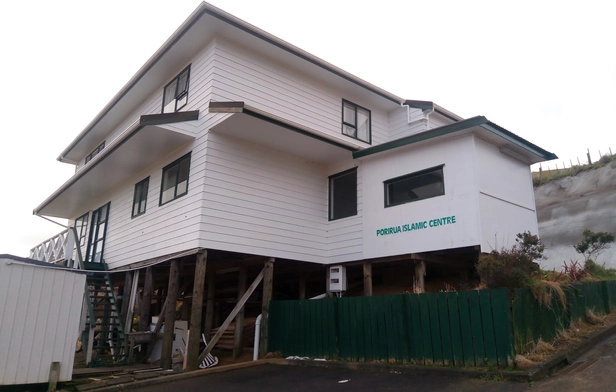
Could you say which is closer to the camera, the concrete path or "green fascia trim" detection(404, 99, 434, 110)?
the concrete path

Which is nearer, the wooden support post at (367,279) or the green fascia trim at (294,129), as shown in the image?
the green fascia trim at (294,129)

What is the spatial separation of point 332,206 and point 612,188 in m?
26.3

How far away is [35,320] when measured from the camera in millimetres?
9438

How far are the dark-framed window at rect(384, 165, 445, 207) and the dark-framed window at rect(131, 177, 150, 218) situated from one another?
7906 millimetres

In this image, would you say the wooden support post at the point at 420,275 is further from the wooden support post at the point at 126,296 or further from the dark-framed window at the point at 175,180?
the wooden support post at the point at 126,296

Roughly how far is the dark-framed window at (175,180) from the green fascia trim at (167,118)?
1162mm

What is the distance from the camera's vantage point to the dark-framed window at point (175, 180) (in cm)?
1370

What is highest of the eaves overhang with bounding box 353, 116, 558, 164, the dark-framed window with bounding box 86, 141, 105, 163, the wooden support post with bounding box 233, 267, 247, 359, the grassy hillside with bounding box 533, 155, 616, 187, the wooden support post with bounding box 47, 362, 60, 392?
the grassy hillside with bounding box 533, 155, 616, 187

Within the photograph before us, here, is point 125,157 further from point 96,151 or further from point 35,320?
point 96,151

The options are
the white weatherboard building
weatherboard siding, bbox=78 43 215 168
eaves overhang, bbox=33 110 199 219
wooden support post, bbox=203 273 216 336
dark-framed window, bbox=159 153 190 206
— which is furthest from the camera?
wooden support post, bbox=203 273 216 336

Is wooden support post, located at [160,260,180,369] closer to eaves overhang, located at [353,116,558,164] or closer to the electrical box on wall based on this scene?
the electrical box on wall

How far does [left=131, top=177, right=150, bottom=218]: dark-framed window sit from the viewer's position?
1597 cm

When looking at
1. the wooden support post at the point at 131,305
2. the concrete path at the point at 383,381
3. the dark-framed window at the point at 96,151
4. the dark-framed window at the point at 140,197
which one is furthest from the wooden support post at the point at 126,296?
the dark-framed window at the point at 96,151

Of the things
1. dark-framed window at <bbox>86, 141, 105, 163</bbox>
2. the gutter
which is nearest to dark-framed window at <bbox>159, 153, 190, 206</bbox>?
the gutter
